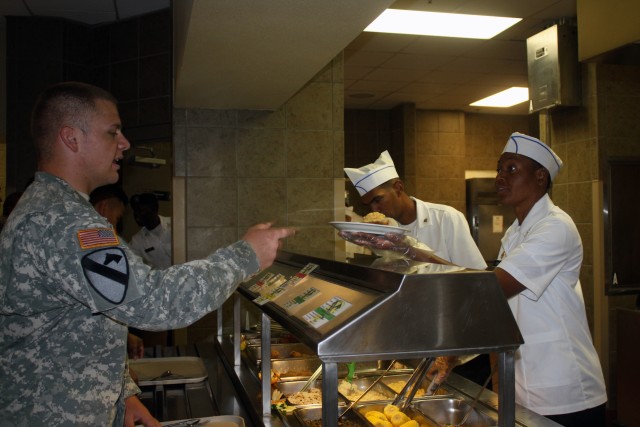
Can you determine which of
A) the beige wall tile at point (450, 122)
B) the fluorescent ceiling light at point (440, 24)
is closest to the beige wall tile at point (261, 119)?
the fluorescent ceiling light at point (440, 24)

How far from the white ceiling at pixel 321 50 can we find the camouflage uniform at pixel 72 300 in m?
0.99

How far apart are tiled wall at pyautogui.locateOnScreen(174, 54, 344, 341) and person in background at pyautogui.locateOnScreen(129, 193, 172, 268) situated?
108cm

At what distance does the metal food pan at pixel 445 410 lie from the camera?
71.2 inches

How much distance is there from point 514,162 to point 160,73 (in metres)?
3.31

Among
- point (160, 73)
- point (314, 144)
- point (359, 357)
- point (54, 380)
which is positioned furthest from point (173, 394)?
point (160, 73)

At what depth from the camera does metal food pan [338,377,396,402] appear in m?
2.02

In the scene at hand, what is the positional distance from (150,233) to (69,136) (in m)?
3.53

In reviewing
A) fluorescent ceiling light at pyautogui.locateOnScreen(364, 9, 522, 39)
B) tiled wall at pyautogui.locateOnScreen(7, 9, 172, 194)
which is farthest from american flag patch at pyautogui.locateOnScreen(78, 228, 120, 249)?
fluorescent ceiling light at pyautogui.locateOnScreen(364, 9, 522, 39)

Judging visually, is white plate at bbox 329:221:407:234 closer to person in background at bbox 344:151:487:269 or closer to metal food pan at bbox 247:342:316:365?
metal food pan at bbox 247:342:316:365

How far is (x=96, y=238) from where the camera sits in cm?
141

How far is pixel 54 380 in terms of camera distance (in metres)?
1.51

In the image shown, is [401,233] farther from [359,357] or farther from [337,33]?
[337,33]

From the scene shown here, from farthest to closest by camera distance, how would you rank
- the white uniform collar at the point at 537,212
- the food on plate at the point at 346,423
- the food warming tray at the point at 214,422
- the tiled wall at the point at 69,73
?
1. the tiled wall at the point at 69,73
2. the white uniform collar at the point at 537,212
3. the food warming tray at the point at 214,422
4. the food on plate at the point at 346,423

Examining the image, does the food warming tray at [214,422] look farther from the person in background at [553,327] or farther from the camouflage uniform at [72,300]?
the person in background at [553,327]
